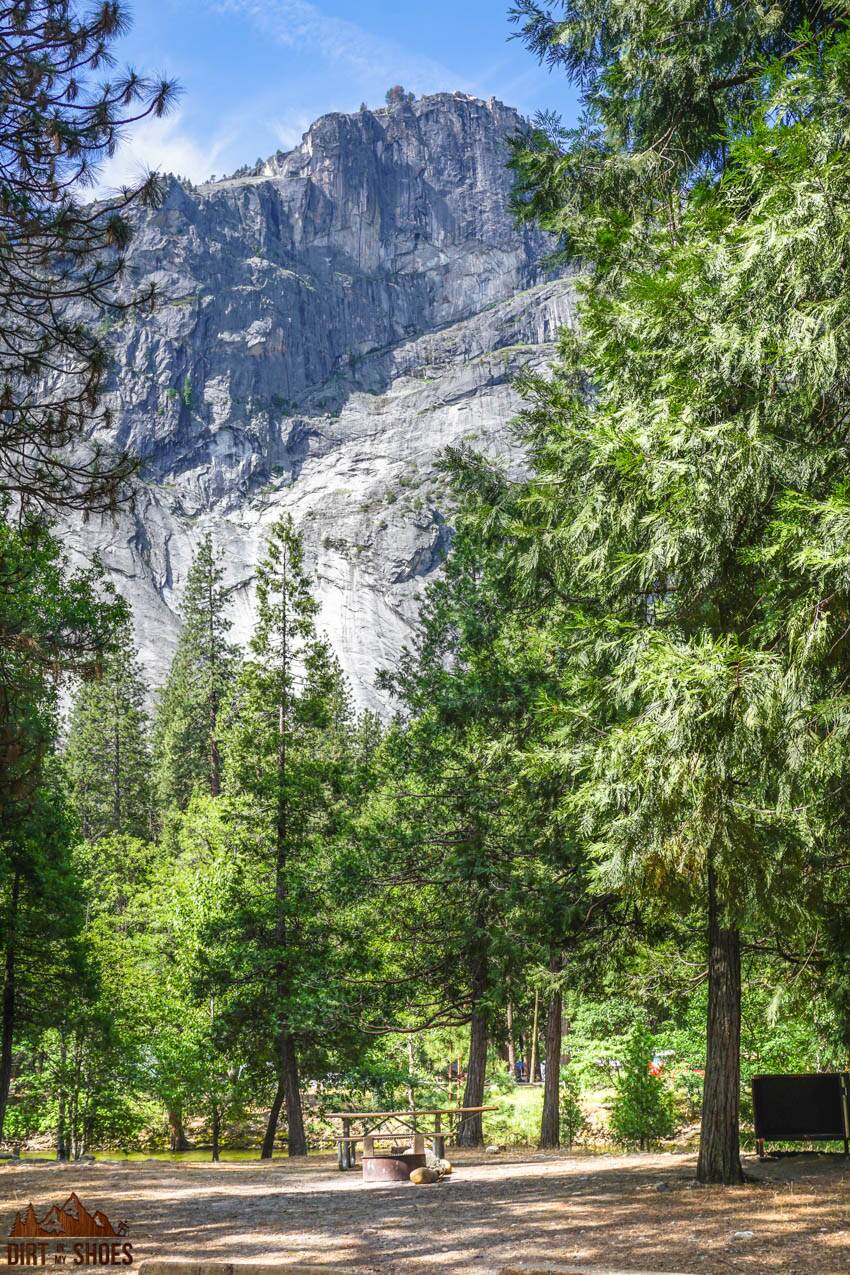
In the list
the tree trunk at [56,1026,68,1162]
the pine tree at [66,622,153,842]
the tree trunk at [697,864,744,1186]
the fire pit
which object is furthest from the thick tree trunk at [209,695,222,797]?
the tree trunk at [697,864,744,1186]

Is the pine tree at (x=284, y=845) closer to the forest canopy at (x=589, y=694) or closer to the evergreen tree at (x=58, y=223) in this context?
the forest canopy at (x=589, y=694)

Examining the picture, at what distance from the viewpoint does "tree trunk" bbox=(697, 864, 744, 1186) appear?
305 inches

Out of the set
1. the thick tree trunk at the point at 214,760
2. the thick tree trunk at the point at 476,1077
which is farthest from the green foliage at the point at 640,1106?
the thick tree trunk at the point at 214,760

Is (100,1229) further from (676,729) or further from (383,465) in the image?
(383,465)

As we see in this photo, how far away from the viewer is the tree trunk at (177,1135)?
2269cm

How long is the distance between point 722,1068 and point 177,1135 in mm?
19456

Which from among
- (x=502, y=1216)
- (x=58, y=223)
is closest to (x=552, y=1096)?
(x=502, y=1216)

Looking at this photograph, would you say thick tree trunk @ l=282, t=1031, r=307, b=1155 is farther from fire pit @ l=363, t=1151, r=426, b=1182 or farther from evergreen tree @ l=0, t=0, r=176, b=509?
evergreen tree @ l=0, t=0, r=176, b=509

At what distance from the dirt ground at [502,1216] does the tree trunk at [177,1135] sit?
12998 mm

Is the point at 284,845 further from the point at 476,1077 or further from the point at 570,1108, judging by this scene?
the point at 570,1108

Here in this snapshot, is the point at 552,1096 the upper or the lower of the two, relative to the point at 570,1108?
upper

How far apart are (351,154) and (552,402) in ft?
585

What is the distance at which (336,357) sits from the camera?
150000mm

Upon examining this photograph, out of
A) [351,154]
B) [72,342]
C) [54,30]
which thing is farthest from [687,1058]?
[351,154]
